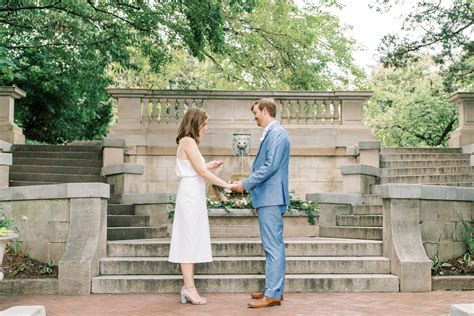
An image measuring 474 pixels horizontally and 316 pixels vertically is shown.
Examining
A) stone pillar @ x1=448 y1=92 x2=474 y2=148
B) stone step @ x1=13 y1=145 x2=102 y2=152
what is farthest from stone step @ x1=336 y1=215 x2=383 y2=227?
stone step @ x1=13 y1=145 x2=102 y2=152

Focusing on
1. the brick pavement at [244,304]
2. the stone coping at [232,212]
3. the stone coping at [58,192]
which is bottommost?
the brick pavement at [244,304]

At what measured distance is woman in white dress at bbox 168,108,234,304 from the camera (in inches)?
250

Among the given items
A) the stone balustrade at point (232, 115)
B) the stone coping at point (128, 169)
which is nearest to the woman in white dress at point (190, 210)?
the stone coping at point (128, 169)

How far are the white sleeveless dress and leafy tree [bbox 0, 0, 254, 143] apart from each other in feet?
17.7

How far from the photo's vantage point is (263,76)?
74.0 feet

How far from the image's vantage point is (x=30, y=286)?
7.11 meters

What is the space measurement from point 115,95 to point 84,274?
789cm

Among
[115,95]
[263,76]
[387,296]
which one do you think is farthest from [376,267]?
[263,76]

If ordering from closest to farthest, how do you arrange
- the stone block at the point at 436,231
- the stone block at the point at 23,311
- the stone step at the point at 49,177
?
→ 1. the stone block at the point at 23,311
2. the stone block at the point at 436,231
3. the stone step at the point at 49,177

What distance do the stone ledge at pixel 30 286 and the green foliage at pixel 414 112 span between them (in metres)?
19.5

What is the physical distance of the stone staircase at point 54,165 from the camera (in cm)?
1271

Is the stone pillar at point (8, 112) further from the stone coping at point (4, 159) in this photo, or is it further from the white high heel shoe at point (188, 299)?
the white high heel shoe at point (188, 299)

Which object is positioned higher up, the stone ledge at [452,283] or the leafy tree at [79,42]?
the leafy tree at [79,42]

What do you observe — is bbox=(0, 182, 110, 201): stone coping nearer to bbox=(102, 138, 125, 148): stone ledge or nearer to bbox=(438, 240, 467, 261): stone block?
bbox=(438, 240, 467, 261): stone block
